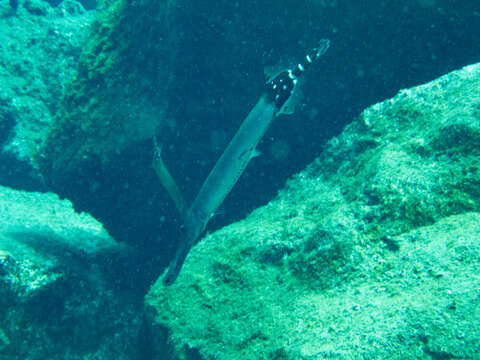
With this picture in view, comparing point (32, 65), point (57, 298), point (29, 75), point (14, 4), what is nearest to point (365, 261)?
point (57, 298)

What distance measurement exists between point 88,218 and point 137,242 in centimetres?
185

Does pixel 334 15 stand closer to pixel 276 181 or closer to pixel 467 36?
pixel 467 36

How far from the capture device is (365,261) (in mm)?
2643

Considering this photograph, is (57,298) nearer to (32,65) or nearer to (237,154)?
(237,154)

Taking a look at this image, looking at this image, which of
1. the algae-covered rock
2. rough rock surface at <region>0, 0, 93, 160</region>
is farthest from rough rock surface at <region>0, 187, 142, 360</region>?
rough rock surface at <region>0, 0, 93, 160</region>

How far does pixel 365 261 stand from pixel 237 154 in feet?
4.61

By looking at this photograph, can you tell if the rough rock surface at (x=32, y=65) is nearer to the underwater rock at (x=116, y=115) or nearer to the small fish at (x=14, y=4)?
the small fish at (x=14, y=4)

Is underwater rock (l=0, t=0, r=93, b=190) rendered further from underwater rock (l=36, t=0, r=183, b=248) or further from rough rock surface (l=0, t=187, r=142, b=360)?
rough rock surface (l=0, t=187, r=142, b=360)

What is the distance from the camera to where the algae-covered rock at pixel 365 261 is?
2104mm

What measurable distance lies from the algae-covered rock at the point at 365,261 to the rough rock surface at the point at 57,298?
1.71 metres

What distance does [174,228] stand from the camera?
19.7ft

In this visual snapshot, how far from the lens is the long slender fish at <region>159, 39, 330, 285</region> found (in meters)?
2.89

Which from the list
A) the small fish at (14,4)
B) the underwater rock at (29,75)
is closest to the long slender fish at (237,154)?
the underwater rock at (29,75)

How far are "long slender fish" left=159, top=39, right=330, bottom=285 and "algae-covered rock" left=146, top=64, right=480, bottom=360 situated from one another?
1.92 feet
